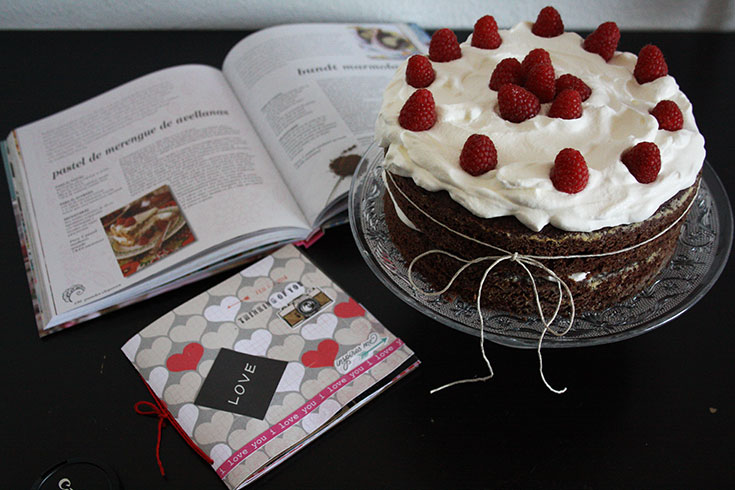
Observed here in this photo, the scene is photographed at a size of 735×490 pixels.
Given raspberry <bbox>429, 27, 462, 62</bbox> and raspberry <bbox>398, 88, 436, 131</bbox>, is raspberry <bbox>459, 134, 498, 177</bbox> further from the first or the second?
raspberry <bbox>429, 27, 462, 62</bbox>

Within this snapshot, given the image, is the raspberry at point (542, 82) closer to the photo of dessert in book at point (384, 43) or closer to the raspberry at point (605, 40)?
the raspberry at point (605, 40)

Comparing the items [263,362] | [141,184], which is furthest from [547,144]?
[141,184]

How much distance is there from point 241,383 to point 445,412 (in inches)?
13.6

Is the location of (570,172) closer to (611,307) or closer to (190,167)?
(611,307)

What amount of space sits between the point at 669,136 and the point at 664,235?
0.16 meters

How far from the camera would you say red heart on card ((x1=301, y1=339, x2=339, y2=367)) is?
1.10 meters

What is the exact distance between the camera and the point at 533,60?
1110mm

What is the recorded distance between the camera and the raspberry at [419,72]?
1129 millimetres

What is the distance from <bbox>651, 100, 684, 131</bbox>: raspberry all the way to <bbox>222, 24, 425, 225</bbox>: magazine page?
1.96ft

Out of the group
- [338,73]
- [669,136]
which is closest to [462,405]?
[669,136]

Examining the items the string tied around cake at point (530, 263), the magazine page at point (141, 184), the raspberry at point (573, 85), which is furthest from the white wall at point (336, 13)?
the string tied around cake at point (530, 263)

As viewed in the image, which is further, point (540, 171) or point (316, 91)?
point (316, 91)

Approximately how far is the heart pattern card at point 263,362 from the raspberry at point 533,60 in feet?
1.70

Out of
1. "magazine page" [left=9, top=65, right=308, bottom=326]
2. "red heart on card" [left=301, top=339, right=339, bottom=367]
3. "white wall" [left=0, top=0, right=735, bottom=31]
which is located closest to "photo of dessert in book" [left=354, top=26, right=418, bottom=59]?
"white wall" [left=0, top=0, right=735, bottom=31]
